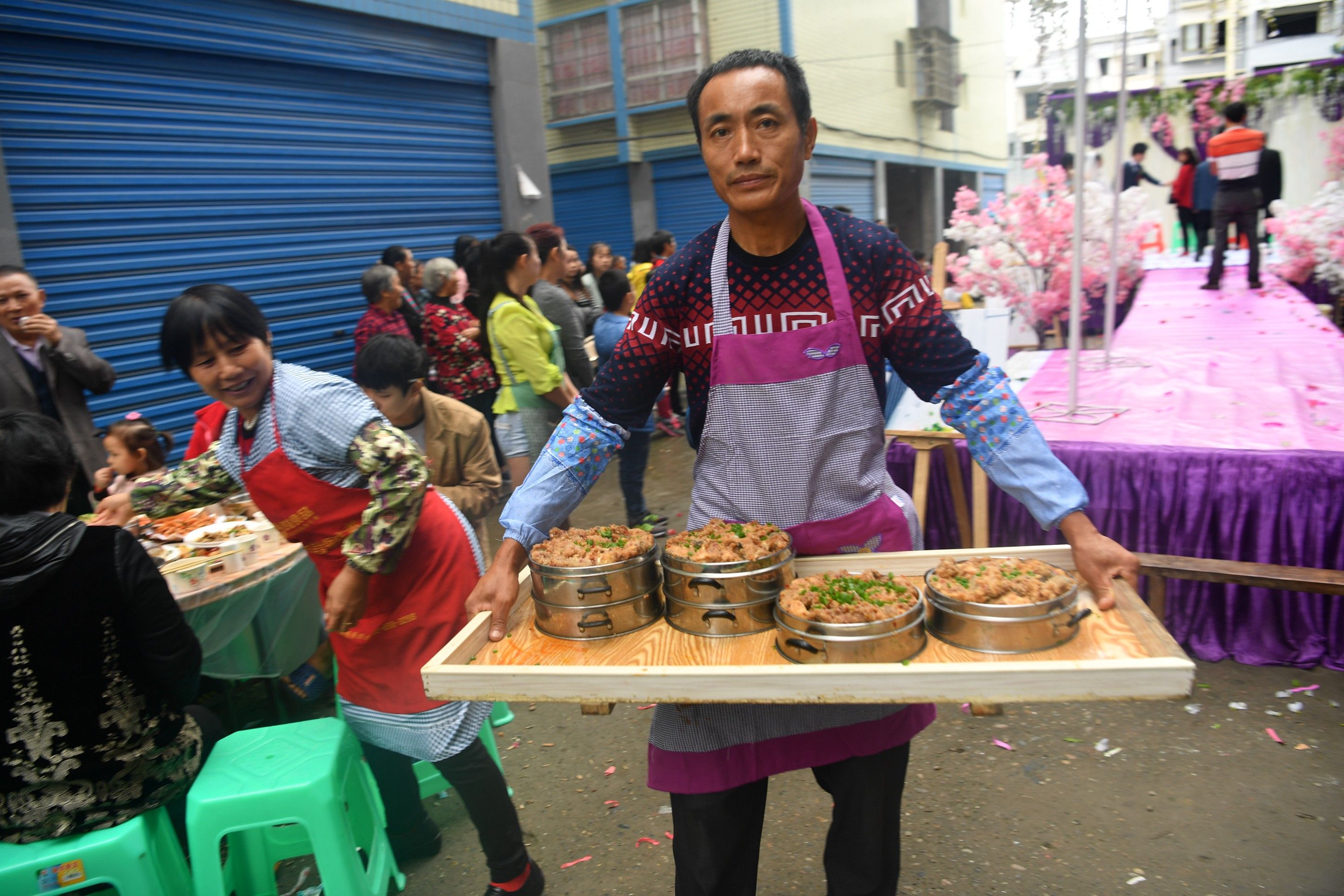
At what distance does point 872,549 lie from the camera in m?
1.98

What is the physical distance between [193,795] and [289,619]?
4.93 ft

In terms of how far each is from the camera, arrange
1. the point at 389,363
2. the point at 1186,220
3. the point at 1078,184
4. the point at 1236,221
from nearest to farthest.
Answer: the point at 389,363
the point at 1078,184
the point at 1236,221
the point at 1186,220

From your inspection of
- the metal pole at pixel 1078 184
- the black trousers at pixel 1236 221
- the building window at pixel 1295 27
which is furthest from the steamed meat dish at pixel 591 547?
the building window at pixel 1295 27

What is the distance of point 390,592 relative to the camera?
2.52 meters

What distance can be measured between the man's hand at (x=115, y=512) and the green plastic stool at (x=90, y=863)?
119 cm

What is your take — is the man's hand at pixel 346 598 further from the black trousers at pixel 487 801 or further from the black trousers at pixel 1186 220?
the black trousers at pixel 1186 220

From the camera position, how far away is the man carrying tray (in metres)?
1.72

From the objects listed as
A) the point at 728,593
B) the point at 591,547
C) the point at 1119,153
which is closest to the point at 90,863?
the point at 591,547

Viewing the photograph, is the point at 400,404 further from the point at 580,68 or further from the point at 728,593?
the point at 580,68

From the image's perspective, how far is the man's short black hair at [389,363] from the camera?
347 centimetres

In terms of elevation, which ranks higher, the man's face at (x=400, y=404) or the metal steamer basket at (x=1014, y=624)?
the man's face at (x=400, y=404)

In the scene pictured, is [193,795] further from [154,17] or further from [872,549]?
[154,17]

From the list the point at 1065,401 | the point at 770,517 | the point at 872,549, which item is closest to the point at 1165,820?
the point at 872,549

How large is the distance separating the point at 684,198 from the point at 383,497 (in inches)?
578
